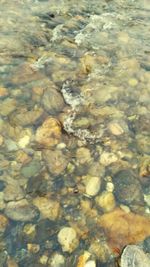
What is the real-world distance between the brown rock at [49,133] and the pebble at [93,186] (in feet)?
2.96

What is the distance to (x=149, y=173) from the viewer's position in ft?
17.5

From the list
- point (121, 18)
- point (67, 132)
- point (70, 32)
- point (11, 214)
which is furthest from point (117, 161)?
point (121, 18)

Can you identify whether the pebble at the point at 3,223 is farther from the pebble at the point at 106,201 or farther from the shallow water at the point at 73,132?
the pebble at the point at 106,201

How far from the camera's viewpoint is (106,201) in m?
4.95

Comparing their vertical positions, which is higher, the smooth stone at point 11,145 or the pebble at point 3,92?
the pebble at point 3,92

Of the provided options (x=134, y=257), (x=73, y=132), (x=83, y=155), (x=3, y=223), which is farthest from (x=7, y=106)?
(x=134, y=257)

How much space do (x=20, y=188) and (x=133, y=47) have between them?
422 cm

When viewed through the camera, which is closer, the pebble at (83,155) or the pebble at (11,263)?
the pebble at (11,263)

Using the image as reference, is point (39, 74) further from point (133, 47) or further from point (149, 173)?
point (149, 173)

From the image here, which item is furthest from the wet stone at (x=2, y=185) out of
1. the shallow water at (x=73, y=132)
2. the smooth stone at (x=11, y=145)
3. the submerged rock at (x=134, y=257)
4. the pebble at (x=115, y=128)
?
the pebble at (x=115, y=128)

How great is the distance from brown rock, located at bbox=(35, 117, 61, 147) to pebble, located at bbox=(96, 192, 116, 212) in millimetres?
1205

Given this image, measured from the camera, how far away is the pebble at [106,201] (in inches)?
192

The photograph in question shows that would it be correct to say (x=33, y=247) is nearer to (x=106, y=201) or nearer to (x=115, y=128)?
(x=106, y=201)

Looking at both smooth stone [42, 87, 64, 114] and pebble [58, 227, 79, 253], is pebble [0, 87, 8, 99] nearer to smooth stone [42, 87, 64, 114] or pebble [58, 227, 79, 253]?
smooth stone [42, 87, 64, 114]
